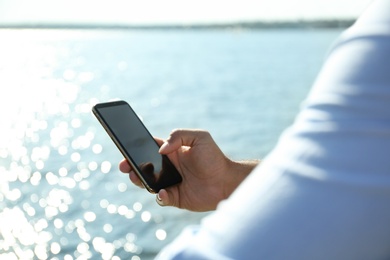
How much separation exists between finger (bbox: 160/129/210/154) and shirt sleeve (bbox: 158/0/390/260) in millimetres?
1491

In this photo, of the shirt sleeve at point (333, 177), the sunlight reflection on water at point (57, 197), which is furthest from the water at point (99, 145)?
the shirt sleeve at point (333, 177)

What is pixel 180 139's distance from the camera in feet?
7.23

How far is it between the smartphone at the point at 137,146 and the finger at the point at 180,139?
5 centimetres

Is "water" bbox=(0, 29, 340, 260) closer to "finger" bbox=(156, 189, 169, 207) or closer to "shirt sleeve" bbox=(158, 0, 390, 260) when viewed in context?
"finger" bbox=(156, 189, 169, 207)

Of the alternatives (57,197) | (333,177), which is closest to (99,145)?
(57,197)

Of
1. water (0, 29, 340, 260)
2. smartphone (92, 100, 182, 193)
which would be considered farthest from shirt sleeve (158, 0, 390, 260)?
water (0, 29, 340, 260)

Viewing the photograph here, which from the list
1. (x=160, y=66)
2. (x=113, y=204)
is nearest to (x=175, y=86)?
(x=160, y=66)

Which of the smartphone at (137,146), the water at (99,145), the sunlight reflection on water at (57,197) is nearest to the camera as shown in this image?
the smartphone at (137,146)

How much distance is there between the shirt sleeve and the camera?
0.66 metres

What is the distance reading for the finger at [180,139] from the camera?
220 centimetres

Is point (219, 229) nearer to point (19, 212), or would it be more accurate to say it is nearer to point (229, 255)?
point (229, 255)

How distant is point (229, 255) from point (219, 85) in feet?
85.9

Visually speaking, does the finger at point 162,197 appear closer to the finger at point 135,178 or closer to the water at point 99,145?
the finger at point 135,178

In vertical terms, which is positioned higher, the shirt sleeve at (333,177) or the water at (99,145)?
the shirt sleeve at (333,177)
